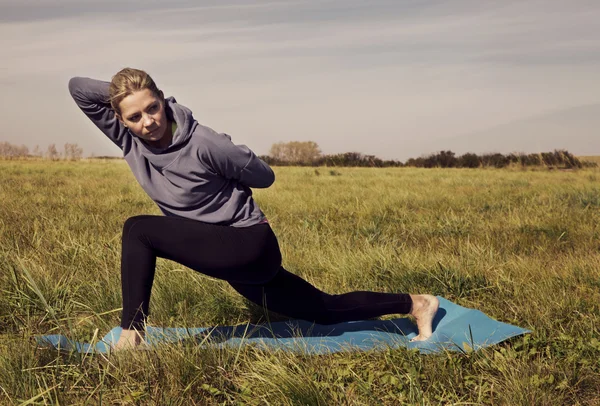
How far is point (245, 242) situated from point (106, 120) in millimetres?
967

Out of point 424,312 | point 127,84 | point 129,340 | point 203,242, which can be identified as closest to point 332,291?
point 424,312

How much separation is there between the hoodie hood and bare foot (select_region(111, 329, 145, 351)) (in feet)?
2.54

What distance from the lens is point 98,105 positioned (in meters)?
2.93

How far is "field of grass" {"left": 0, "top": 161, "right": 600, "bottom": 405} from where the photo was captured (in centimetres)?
241

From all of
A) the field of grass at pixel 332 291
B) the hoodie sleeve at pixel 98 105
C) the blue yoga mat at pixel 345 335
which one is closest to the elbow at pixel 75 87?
the hoodie sleeve at pixel 98 105

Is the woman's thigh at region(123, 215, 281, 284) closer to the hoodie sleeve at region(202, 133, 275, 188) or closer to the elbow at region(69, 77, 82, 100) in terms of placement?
the hoodie sleeve at region(202, 133, 275, 188)

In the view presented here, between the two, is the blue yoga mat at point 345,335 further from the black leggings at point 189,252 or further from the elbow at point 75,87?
the elbow at point 75,87

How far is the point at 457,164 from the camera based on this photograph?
21734 mm

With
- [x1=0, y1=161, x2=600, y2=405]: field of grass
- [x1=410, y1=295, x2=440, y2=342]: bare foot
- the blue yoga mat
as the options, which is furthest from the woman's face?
[x1=410, y1=295, x2=440, y2=342]: bare foot

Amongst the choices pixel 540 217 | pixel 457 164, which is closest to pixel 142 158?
pixel 540 217

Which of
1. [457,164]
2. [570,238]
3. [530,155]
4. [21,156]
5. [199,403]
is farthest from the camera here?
[21,156]

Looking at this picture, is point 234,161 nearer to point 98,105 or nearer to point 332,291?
point 98,105

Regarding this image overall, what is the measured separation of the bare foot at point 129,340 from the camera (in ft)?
A: 8.55

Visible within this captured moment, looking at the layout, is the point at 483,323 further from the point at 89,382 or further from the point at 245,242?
the point at 89,382
